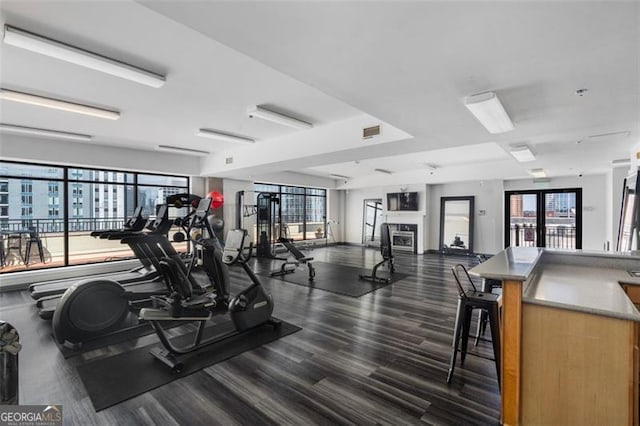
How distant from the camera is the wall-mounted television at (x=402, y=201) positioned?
10680mm

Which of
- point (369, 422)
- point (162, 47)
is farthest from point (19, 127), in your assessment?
point (369, 422)

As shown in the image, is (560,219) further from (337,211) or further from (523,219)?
(337,211)

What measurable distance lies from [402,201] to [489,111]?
801cm

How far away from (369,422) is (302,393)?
606 mm

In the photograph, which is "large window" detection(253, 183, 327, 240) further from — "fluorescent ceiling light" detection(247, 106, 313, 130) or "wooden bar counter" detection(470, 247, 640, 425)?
"wooden bar counter" detection(470, 247, 640, 425)

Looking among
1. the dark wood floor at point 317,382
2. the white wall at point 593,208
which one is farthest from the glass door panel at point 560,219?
the dark wood floor at point 317,382

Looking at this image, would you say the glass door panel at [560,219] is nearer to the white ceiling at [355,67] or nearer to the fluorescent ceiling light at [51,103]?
the white ceiling at [355,67]

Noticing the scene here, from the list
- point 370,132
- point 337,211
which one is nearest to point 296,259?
point 370,132

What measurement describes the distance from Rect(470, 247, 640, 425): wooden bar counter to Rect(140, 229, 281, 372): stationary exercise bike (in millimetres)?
2607

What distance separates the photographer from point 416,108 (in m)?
3.17

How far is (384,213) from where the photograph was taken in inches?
457

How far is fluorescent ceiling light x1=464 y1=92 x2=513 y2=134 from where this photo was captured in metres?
2.78

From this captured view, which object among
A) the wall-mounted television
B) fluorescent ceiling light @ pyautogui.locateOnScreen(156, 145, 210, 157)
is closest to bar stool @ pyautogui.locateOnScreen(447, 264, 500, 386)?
fluorescent ceiling light @ pyautogui.locateOnScreen(156, 145, 210, 157)

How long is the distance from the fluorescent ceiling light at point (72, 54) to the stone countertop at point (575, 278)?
3.53 meters
